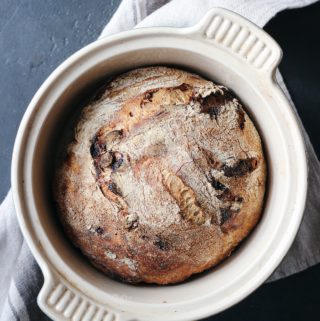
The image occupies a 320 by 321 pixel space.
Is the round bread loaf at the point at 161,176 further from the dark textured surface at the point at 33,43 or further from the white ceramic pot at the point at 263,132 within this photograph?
the dark textured surface at the point at 33,43

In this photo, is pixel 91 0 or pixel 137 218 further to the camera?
pixel 91 0

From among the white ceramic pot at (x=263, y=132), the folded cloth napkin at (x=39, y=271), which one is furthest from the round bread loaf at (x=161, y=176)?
the folded cloth napkin at (x=39, y=271)

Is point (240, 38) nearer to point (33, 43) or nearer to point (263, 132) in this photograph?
point (263, 132)

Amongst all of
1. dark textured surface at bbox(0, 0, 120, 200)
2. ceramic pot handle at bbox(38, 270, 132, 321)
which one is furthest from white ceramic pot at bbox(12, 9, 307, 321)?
dark textured surface at bbox(0, 0, 120, 200)

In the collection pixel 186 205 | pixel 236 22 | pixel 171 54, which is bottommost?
pixel 186 205

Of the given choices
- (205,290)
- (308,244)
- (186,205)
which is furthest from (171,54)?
(308,244)

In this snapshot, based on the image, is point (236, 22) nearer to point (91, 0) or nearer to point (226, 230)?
point (226, 230)

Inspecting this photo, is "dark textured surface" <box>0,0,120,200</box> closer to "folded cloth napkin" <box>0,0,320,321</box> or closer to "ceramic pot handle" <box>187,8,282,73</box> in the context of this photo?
"folded cloth napkin" <box>0,0,320,321</box>
